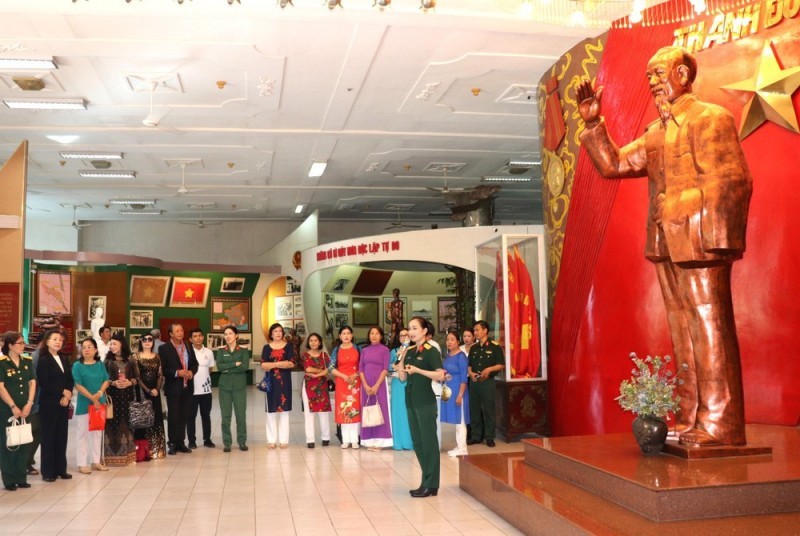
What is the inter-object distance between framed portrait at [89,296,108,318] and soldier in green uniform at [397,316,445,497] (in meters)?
11.4

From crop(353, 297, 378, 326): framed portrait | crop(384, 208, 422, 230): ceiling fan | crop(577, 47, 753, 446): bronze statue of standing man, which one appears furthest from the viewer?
crop(384, 208, 422, 230): ceiling fan

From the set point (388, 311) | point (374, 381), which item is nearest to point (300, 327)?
point (388, 311)

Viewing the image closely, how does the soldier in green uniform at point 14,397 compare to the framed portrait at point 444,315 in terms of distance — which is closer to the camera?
the soldier in green uniform at point 14,397

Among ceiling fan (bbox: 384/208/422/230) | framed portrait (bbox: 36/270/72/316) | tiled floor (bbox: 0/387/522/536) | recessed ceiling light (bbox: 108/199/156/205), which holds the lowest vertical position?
tiled floor (bbox: 0/387/522/536)

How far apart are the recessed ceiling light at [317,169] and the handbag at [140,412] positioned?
6.96 m

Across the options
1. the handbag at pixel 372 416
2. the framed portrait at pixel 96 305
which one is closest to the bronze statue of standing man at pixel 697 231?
the handbag at pixel 372 416

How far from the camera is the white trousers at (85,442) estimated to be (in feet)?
24.0

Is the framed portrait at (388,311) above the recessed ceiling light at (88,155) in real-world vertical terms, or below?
below

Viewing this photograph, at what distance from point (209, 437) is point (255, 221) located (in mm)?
12956

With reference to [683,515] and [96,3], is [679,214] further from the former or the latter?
[96,3]

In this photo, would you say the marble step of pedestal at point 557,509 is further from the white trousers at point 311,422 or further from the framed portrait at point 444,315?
the framed portrait at point 444,315

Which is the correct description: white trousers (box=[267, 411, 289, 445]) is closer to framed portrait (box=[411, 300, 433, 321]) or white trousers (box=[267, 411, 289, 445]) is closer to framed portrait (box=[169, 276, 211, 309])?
framed portrait (box=[411, 300, 433, 321])

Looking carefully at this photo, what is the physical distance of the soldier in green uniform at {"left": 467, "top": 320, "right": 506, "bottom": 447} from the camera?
845 centimetres

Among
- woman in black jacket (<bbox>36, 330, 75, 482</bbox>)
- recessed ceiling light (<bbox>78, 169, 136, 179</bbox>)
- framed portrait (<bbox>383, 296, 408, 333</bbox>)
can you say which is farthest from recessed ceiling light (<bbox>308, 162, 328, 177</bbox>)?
woman in black jacket (<bbox>36, 330, 75, 482</bbox>)
